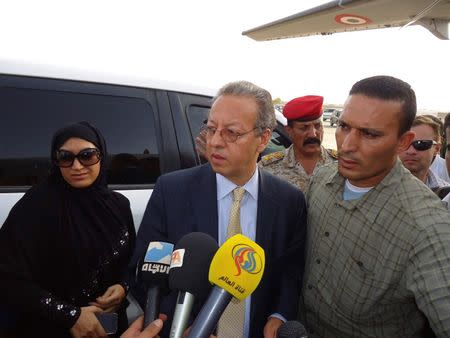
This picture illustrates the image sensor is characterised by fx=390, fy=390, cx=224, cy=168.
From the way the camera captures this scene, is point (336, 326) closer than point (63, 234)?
Yes

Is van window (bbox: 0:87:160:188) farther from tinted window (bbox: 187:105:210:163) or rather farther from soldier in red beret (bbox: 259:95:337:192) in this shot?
soldier in red beret (bbox: 259:95:337:192)

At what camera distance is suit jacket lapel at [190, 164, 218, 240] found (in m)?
1.64

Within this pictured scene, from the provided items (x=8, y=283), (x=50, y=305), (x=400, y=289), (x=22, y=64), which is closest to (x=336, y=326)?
(x=400, y=289)

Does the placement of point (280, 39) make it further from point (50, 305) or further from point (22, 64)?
point (50, 305)

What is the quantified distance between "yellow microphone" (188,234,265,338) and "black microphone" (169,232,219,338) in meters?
0.04

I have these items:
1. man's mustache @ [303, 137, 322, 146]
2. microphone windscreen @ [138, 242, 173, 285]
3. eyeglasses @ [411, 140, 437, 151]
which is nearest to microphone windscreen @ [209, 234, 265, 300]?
microphone windscreen @ [138, 242, 173, 285]

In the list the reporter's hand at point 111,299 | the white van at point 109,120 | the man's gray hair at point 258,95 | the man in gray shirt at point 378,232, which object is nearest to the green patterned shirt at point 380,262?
the man in gray shirt at point 378,232

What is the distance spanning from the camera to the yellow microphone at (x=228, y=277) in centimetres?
90

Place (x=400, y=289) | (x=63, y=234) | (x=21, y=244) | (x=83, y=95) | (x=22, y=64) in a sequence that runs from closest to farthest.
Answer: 1. (x=400, y=289)
2. (x=21, y=244)
3. (x=63, y=234)
4. (x=22, y=64)
5. (x=83, y=95)

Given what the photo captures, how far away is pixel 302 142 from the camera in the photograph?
295 centimetres

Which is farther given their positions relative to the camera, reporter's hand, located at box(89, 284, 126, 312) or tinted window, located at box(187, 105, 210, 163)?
tinted window, located at box(187, 105, 210, 163)

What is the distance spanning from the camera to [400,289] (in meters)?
1.43

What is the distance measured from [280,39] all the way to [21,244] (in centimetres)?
1140

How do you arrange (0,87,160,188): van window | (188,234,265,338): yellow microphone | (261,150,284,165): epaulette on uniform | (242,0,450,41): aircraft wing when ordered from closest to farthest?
1. (188,234,265,338): yellow microphone
2. (0,87,160,188): van window
3. (261,150,284,165): epaulette on uniform
4. (242,0,450,41): aircraft wing
